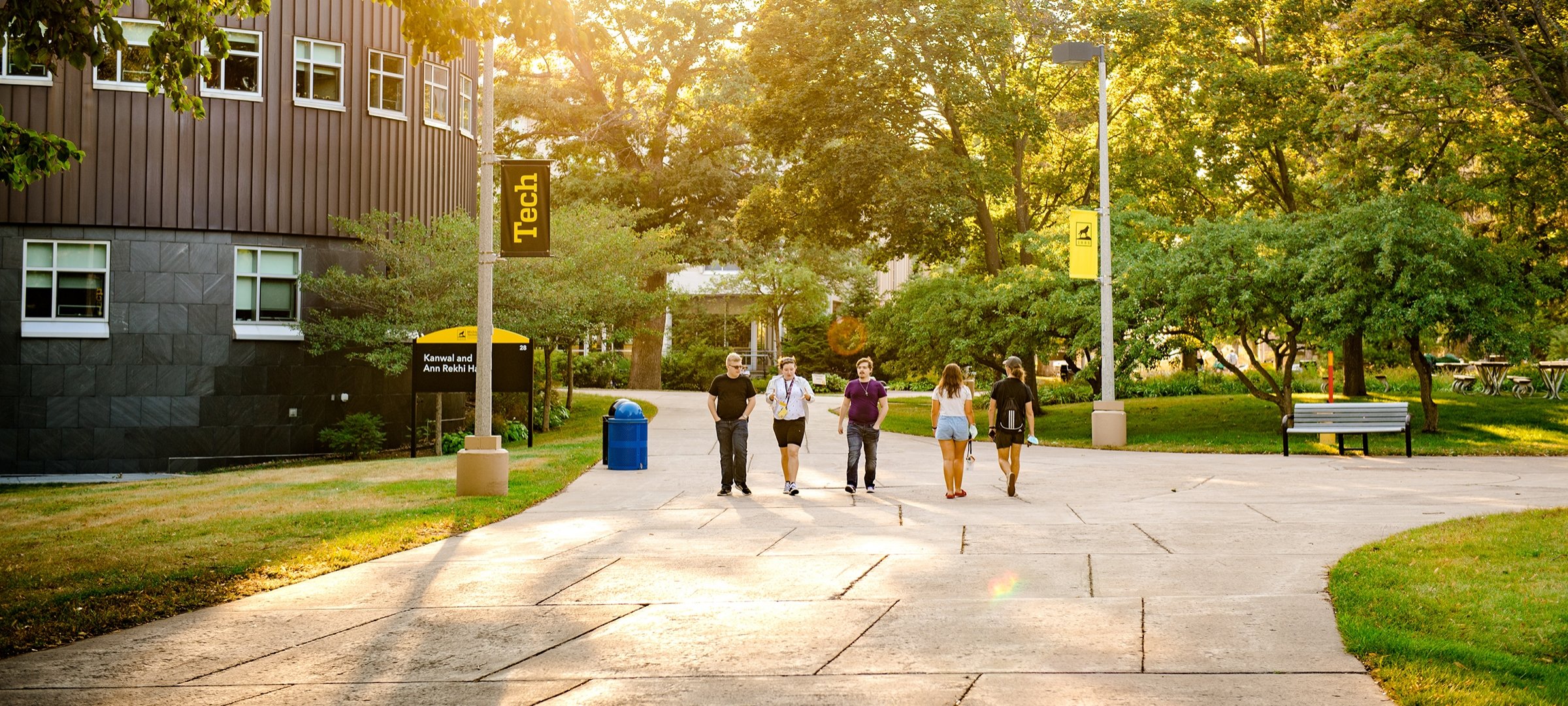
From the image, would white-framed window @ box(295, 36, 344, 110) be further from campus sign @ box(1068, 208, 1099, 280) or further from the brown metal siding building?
campus sign @ box(1068, 208, 1099, 280)

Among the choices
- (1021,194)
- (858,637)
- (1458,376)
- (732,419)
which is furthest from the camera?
(1458,376)

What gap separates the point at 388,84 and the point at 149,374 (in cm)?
729

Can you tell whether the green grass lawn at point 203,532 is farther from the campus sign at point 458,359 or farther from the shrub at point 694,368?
the shrub at point 694,368

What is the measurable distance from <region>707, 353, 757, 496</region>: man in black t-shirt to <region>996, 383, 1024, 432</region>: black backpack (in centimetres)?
287

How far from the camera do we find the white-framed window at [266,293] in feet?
81.1

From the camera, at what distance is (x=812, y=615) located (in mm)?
7695

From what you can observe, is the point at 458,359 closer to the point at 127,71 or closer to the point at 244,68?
the point at 244,68

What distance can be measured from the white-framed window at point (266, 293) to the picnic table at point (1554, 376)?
2940 centimetres

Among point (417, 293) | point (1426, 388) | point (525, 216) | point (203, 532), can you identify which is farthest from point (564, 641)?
point (1426, 388)

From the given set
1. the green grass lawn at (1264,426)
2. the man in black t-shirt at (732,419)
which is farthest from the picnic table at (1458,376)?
the man in black t-shirt at (732,419)

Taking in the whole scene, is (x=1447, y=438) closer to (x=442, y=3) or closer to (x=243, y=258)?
(x=442, y=3)

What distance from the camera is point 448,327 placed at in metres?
24.0

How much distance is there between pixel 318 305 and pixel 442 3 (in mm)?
15297

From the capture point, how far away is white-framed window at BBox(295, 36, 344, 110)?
82.0ft
